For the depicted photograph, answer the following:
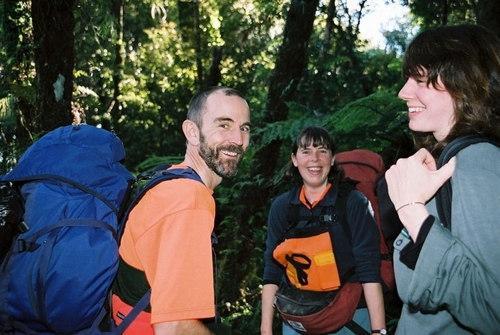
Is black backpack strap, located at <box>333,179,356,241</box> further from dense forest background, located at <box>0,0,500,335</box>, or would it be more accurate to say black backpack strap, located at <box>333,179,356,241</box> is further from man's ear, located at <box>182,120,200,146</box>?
dense forest background, located at <box>0,0,500,335</box>

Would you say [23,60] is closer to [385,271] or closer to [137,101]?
[385,271]

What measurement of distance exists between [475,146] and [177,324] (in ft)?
4.64

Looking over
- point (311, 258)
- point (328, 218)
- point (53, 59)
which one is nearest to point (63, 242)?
point (311, 258)

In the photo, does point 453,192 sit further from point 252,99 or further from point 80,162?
point 252,99

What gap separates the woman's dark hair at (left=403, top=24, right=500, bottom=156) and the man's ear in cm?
131

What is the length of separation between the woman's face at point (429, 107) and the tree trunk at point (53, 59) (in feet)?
15.3

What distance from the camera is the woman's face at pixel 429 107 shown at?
5.63 feet

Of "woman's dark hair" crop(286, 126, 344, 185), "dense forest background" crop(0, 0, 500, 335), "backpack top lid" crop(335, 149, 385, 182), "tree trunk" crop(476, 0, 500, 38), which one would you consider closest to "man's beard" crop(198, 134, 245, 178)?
"woman's dark hair" crop(286, 126, 344, 185)

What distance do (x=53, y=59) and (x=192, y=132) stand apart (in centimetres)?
365

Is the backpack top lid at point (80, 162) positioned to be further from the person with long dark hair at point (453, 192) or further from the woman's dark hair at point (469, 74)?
the woman's dark hair at point (469, 74)

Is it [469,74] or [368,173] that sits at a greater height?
[469,74]

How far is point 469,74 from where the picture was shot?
164cm

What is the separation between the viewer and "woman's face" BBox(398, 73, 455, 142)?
1715mm

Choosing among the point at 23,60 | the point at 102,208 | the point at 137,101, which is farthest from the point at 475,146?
the point at 137,101
